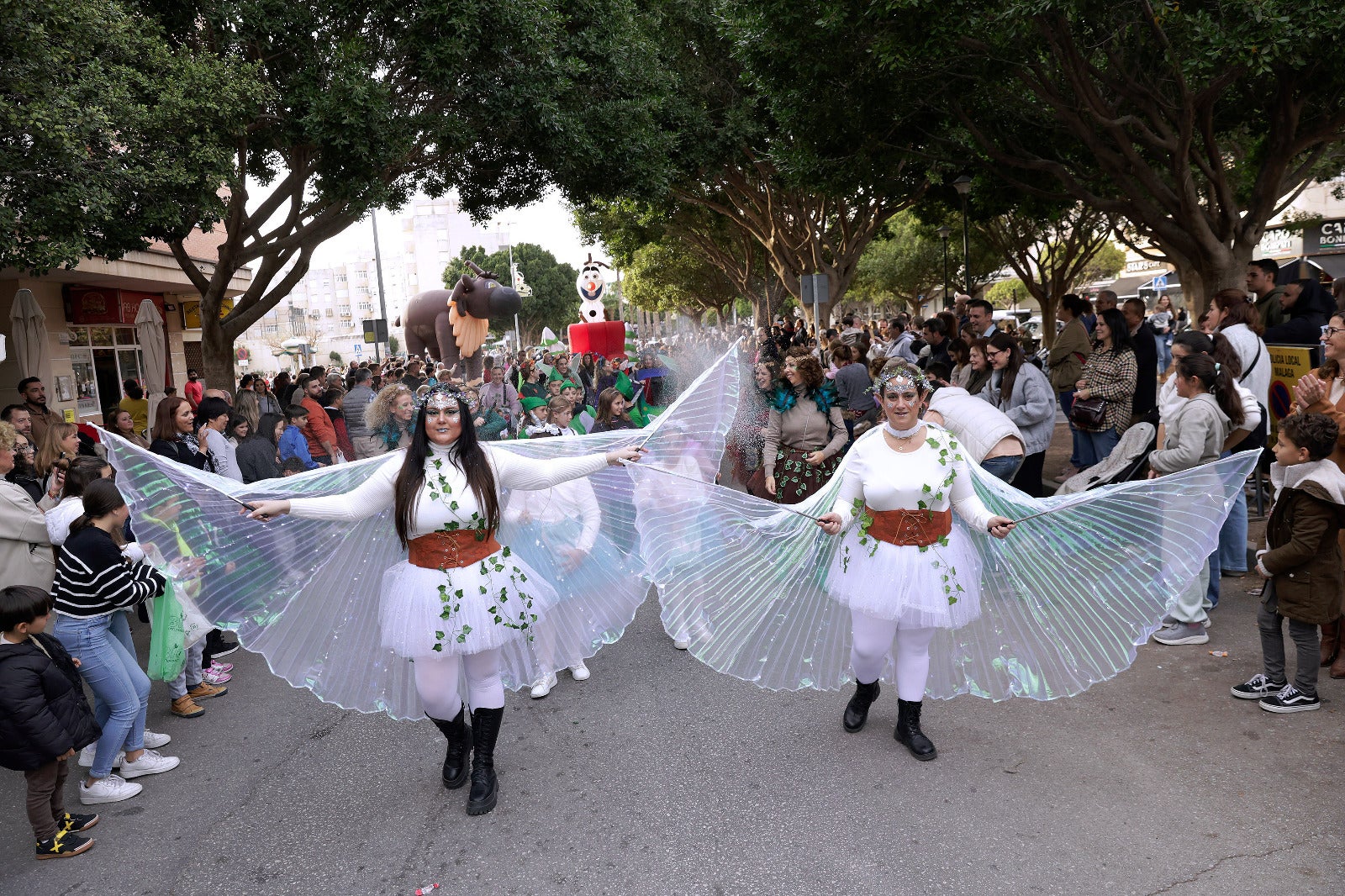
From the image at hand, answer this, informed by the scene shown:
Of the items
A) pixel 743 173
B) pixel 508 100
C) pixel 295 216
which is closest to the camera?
pixel 508 100

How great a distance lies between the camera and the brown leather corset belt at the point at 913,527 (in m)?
4.31

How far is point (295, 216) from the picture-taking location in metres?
14.5

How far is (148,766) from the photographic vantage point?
481cm

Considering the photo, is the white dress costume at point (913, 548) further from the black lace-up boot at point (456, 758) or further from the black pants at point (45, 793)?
the black pants at point (45, 793)

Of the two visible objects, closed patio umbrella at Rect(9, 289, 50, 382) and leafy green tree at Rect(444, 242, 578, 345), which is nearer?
closed patio umbrella at Rect(9, 289, 50, 382)

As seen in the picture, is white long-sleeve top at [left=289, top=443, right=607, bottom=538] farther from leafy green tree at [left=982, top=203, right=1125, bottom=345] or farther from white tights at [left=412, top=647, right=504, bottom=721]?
leafy green tree at [left=982, top=203, right=1125, bottom=345]

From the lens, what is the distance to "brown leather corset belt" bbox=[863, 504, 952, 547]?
4.31 metres

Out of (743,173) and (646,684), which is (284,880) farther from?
(743,173)

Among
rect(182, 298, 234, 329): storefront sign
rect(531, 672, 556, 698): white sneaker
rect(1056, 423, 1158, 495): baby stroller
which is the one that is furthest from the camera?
rect(182, 298, 234, 329): storefront sign

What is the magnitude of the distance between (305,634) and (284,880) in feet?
3.51

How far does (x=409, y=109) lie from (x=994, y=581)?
38.3 ft

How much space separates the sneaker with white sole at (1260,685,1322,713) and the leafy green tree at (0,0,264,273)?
9488 millimetres

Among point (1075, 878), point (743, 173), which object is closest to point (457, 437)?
point (1075, 878)

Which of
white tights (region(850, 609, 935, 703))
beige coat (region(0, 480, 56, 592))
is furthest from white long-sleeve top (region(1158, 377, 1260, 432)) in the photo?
beige coat (region(0, 480, 56, 592))
